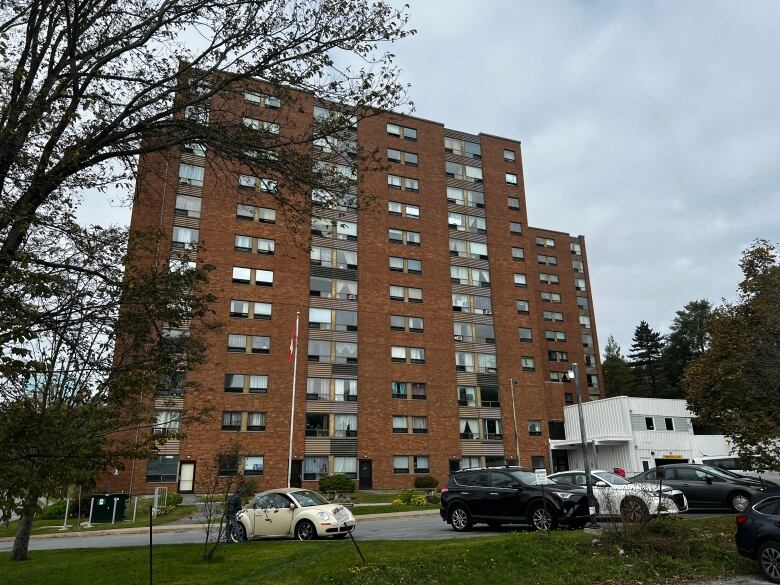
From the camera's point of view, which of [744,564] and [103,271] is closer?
[103,271]

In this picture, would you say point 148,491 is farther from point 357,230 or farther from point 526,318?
point 526,318

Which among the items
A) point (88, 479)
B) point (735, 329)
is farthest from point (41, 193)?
point (735, 329)

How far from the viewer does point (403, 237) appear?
48.5m

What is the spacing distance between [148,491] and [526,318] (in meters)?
31.8

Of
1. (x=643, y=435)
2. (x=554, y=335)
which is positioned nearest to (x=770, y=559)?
(x=643, y=435)

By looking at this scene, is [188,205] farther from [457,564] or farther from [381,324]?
[457,564]

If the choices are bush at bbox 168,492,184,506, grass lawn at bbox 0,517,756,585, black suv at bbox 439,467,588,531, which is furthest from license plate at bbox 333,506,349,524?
bush at bbox 168,492,184,506

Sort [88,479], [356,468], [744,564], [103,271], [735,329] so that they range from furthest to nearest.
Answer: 1. [356,468]
2. [735,329]
3. [744,564]
4. [103,271]
5. [88,479]

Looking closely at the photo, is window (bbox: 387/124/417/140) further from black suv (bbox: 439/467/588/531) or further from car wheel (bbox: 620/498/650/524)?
car wheel (bbox: 620/498/650/524)

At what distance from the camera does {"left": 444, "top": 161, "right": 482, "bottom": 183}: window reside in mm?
52781

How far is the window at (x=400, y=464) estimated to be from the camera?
41.9m

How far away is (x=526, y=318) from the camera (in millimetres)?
51094

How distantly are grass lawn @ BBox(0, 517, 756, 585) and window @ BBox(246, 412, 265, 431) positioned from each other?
1007 inches

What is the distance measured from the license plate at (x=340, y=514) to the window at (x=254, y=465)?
76.8 feet
